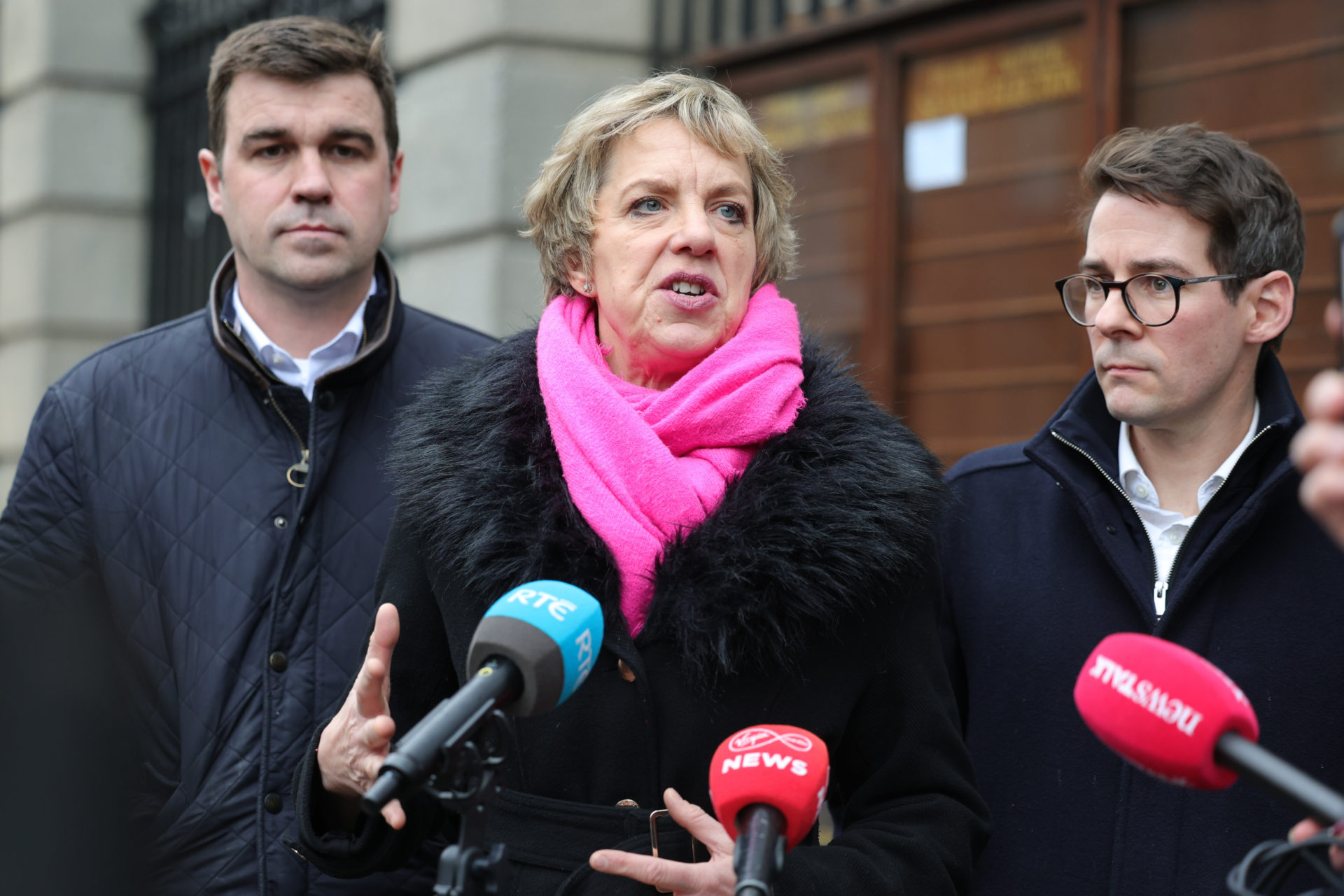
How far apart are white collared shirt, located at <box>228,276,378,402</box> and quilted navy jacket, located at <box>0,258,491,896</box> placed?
0.22 feet

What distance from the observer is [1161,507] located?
3.20m

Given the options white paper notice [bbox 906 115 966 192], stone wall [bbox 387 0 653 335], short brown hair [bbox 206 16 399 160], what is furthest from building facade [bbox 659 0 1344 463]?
short brown hair [bbox 206 16 399 160]

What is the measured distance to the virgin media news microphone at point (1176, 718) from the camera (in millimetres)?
1873

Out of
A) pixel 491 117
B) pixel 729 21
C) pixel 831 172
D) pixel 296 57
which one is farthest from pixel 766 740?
pixel 729 21

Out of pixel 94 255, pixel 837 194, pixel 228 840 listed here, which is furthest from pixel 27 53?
pixel 228 840

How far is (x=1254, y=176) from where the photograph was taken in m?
3.17

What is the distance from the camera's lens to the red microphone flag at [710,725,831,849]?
78.0 inches

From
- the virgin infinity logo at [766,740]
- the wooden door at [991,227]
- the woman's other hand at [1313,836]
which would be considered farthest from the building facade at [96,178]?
the woman's other hand at [1313,836]

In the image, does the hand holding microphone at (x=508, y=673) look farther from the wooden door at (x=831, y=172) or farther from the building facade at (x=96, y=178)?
the building facade at (x=96, y=178)

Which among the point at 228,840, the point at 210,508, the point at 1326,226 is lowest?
the point at 228,840

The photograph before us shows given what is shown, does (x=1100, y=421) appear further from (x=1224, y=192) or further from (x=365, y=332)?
(x=365, y=332)

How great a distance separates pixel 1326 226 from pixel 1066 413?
1.68m

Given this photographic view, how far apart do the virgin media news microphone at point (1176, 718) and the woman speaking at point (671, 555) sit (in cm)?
69

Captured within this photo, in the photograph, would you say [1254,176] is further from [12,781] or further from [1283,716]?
[12,781]
